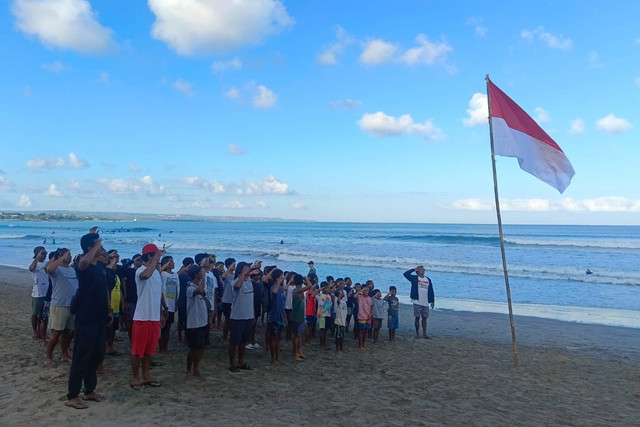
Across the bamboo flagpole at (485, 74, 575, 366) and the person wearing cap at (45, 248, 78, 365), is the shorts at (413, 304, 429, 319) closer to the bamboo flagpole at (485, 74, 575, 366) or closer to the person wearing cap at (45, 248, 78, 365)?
the bamboo flagpole at (485, 74, 575, 366)

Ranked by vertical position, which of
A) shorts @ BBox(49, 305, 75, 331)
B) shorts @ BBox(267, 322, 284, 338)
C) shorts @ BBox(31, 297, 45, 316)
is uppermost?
shorts @ BBox(49, 305, 75, 331)

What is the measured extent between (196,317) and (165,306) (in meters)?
0.83

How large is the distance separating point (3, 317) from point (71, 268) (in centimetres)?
604

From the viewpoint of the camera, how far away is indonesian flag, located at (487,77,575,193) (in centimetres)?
823

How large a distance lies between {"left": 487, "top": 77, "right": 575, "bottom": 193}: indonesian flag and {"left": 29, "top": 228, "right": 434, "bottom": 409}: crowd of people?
406 centimetres

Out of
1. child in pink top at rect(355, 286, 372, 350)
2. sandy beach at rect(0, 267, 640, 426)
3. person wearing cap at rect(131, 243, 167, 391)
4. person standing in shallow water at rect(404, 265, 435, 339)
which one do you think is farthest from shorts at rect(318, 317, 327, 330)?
person wearing cap at rect(131, 243, 167, 391)

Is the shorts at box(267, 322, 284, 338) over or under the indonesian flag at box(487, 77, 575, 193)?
under

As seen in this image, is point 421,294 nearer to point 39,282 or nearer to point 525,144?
point 525,144

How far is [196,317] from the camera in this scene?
6586mm

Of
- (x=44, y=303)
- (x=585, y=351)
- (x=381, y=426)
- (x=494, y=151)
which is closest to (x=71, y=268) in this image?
(x=44, y=303)

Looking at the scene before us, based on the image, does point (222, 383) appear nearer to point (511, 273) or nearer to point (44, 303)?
point (44, 303)

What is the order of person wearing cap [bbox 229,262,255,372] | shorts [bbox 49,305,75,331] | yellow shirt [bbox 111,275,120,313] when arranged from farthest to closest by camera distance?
yellow shirt [bbox 111,275,120,313], person wearing cap [bbox 229,262,255,372], shorts [bbox 49,305,75,331]

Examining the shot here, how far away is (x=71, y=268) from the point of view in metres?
7.06

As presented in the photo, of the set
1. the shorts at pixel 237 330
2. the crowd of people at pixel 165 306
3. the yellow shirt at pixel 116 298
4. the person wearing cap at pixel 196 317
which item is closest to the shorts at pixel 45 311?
the crowd of people at pixel 165 306
